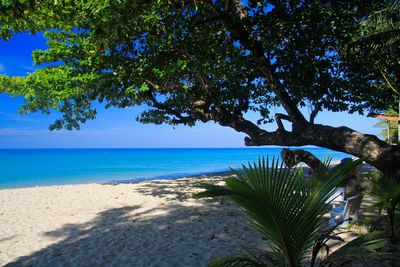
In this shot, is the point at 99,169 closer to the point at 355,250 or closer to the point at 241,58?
the point at 241,58

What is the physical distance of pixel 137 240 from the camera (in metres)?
5.11

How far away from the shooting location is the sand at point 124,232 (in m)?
4.40

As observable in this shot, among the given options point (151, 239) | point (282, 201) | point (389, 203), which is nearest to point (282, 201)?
point (282, 201)

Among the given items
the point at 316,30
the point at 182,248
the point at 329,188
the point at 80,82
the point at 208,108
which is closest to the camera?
the point at 329,188

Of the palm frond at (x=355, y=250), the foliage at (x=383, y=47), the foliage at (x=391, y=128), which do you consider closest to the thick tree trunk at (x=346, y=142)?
the palm frond at (x=355, y=250)

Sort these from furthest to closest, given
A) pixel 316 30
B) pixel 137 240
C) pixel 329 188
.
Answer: pixel 316 30 < pixel 137 240 < pixel 329 188

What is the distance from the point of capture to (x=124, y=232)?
564 centimetres

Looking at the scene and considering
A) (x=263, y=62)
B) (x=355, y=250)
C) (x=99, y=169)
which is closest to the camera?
(x=355, y=250)

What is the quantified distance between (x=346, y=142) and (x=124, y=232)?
15.9 feet

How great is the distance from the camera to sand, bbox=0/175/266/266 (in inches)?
173

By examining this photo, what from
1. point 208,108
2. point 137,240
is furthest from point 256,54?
point 137,240

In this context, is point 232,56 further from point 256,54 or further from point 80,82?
point 80,82

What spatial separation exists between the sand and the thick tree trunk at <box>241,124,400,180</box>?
91.1 inches

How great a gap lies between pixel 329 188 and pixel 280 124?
Result: 6.03 metres
